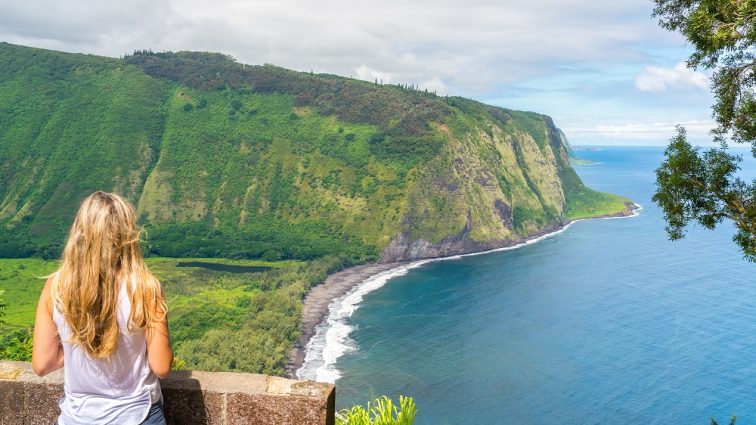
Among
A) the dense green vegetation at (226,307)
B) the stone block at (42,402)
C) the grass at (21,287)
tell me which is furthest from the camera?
the grass at (21,287)

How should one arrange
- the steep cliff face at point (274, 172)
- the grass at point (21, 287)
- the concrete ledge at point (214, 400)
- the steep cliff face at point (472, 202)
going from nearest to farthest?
the concrete ledge at point (214, 400)
the grass at point (21, 287)
the steep cliff face at point (472, 202)
the steep cliff face at point (274, 172)

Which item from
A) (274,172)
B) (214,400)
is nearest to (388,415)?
(214,400)

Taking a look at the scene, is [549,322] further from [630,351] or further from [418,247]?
[418,247]

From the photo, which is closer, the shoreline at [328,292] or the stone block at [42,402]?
the stone block at [42,402]

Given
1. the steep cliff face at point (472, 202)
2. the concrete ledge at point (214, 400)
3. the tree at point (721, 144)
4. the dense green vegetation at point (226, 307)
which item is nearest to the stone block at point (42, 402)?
the concrete ledge at point (214, 400)

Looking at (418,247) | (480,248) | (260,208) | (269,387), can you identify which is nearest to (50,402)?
(269,387)

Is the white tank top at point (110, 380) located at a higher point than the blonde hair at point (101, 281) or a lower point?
lower

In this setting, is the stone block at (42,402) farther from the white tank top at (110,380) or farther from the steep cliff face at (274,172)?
the steep cliff face at (274,172)
